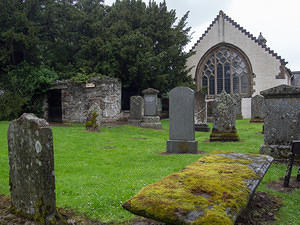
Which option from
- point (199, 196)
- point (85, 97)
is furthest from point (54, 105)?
point (199, 196)

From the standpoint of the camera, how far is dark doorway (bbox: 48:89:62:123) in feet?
62.4

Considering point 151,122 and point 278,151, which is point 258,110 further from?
point 278,151

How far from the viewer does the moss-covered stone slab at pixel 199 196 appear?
1989 millimetres

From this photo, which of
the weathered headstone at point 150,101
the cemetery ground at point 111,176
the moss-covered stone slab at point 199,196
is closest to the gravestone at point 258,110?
the weathered headstone at point 150,101

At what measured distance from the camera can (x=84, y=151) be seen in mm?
8164

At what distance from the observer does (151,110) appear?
635 inches

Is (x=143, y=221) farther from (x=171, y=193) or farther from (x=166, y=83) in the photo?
(x=166, y=83)

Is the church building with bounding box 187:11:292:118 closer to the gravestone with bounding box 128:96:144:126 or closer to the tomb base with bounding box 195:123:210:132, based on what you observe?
the gravestone with bounding box 128:96:144:126

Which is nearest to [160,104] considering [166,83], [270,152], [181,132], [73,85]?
[166,83]

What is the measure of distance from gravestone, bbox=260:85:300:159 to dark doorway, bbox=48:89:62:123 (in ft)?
52.4

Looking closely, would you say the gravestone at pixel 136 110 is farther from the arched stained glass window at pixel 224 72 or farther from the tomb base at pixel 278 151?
the arched stained glass window at pixel 224 72

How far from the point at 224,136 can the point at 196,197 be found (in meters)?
8.23

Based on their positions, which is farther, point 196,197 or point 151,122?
point 151,122

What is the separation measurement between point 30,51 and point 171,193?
1985 centimetres
